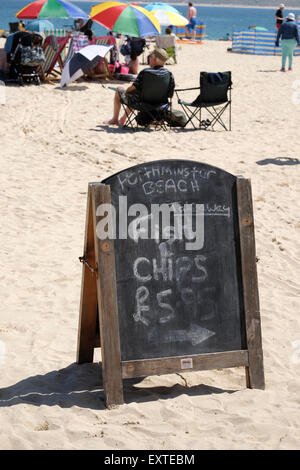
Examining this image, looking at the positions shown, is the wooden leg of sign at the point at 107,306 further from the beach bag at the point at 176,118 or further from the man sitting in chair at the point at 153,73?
the beach bag at the point at 176,118

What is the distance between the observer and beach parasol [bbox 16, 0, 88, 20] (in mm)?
17859

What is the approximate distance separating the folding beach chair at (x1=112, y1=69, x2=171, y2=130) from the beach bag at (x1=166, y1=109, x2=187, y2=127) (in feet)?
0.17

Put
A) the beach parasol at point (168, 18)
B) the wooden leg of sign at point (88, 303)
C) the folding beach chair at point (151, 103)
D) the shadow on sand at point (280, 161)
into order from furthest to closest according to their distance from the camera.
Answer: the beach parasol at point (168, 18) < the folding beach chair at point (151, 103) < the shadow on sand at point (280, 161) < the wooden leg of sign at point (88, 303)

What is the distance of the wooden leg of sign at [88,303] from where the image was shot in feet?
13.1

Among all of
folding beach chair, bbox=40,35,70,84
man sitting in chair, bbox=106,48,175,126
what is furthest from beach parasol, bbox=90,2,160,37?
man sitting in chair, bbox=106,48,175,126

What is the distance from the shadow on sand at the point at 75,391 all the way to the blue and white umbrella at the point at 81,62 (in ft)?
40.0

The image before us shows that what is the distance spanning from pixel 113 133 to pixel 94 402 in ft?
26.0

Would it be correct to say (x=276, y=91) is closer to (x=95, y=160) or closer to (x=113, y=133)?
(x=113, y=133)

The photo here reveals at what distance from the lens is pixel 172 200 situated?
388 cm

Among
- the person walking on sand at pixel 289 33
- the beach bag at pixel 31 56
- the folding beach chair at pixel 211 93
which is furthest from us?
→ the person walking on sand at pixel 289 33

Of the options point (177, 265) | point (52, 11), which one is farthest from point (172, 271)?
point (52, 11)

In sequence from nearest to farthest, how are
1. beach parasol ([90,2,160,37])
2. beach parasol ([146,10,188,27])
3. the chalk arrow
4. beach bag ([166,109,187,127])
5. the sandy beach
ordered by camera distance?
the sandy beach → the chalk arrow → beach bag ([166,109,187,127]) → beach parasol ([90,2,160,37]) → beach parasol ([146,10,188,27])

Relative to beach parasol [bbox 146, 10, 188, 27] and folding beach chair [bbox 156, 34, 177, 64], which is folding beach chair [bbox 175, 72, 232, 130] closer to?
folding beach chair [bbox 156, 34, 177, 64]

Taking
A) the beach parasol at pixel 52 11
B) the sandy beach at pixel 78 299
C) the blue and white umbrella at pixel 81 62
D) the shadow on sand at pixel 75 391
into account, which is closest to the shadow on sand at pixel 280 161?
the sandy beach at pixel 78 299
